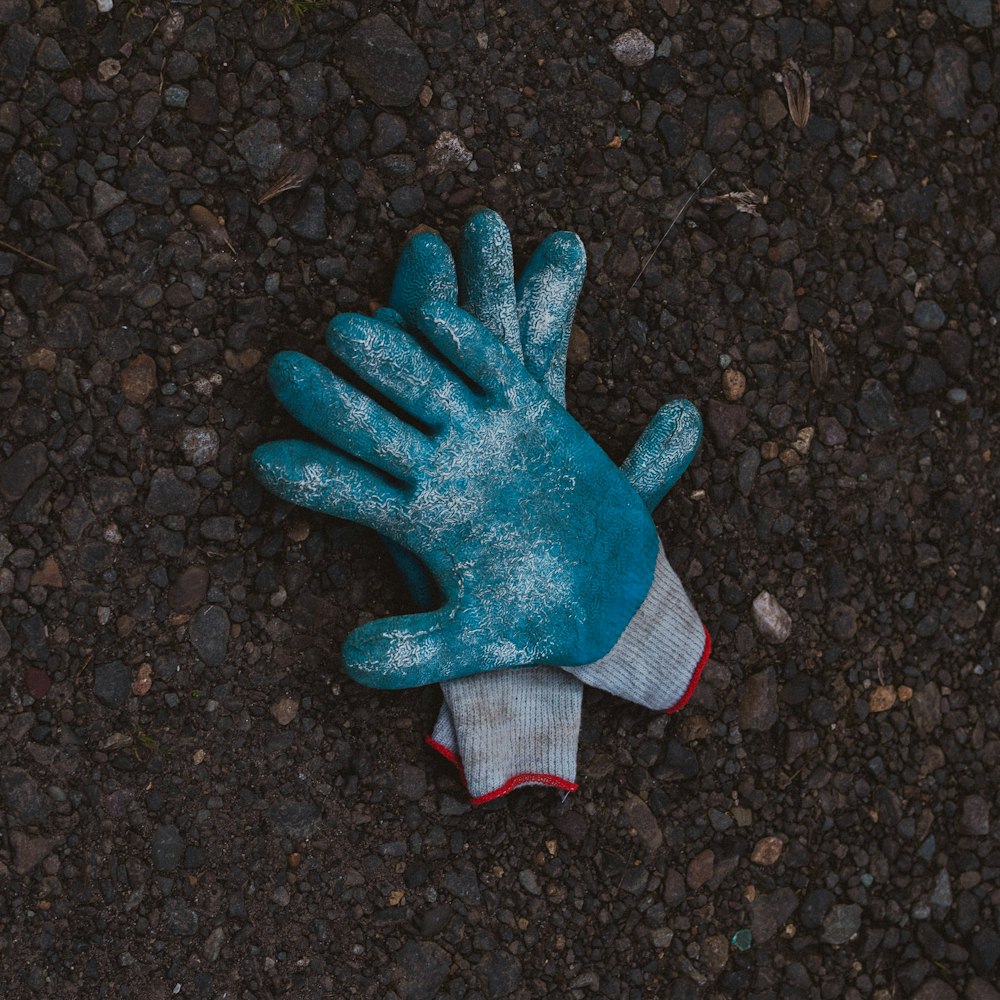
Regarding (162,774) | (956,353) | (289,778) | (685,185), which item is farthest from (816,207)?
(162,774)

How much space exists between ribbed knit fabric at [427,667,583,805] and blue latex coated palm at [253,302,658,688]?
10 cm

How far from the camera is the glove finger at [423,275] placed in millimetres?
1986

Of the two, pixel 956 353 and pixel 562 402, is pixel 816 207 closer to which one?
pixel 956 353

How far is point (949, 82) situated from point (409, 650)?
179 cm

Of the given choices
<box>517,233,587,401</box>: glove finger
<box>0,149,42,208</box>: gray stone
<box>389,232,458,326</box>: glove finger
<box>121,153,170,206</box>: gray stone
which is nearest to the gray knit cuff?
<box>517,233,587,401</box>: glove finger

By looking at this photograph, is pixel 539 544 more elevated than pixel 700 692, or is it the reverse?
pixel 539 544

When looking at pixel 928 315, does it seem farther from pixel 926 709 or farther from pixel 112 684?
pixel 112 684

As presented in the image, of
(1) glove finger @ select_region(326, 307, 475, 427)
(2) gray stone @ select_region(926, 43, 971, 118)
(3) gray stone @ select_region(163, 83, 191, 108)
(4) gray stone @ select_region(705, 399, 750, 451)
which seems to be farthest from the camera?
(2) gray stone @ select_region(926, 43, 971, 118)

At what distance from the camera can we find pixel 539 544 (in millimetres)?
2027

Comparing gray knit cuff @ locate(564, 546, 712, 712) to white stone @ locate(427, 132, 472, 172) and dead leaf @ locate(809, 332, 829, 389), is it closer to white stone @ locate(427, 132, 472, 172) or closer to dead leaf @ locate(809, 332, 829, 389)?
dead leaf @ locate(809, 332, 829, 389)

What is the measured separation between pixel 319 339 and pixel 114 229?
421 mm

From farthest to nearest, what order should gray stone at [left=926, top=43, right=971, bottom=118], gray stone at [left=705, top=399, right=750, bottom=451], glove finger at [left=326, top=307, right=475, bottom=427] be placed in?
1. gray stone at [left=926, top=43, right=971, bottom=118]
2. gray stone at [left=705, top=399, right=750, bottom=451]
3. glove finger at [left=326, top=307, right=475, bottom=427]

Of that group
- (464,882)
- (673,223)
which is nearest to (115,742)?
(464,882)

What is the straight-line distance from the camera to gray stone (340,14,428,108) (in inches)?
82.1
